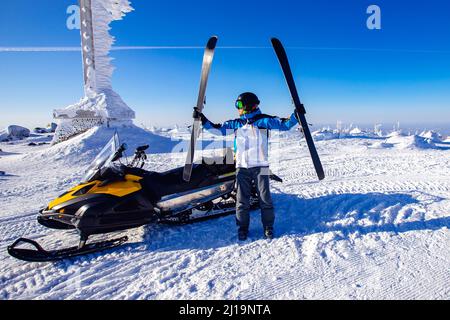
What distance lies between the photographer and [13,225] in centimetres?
416

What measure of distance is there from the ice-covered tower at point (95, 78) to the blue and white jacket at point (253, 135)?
48.3ft

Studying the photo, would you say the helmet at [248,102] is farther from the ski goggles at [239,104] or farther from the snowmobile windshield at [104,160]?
the snowmobile windshield at [104,160]

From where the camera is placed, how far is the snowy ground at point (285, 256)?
2471 mm

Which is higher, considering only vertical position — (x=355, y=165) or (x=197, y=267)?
(x=355, y=165)

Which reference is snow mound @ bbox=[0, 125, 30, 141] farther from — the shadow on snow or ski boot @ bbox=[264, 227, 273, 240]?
ski boot @ bbox=[264, 227, 273, 240]

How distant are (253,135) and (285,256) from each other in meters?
1.54

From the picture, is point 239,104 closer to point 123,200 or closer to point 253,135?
point 253,135

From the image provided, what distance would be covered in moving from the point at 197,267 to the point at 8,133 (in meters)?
29.3

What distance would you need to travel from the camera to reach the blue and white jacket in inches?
134

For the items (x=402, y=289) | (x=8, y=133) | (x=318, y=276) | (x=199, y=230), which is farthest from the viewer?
(x=8, y=133)

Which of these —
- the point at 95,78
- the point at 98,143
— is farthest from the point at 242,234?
the point at 95,78

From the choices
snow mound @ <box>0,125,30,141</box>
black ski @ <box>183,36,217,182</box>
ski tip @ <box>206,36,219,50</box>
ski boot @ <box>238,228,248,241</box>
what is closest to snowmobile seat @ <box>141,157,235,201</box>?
black ski @ <box>183,36,217,182</box>
